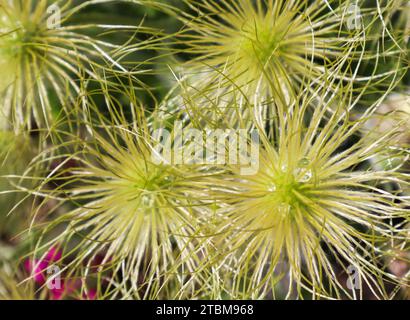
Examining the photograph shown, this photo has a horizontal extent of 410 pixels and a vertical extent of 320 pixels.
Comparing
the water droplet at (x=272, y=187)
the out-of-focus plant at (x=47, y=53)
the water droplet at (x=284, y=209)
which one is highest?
the out-of-focus plant at (x=47, y=53)

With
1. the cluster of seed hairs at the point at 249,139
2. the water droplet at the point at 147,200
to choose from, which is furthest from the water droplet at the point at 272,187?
the water droplet at the point at 147,200

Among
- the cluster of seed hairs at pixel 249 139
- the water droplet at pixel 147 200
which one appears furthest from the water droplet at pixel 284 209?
the water droplet at pixel 147 200

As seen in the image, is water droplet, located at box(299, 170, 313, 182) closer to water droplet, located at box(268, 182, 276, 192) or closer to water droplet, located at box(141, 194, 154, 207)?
water droplet, located at box(268, 182, 276, 192)

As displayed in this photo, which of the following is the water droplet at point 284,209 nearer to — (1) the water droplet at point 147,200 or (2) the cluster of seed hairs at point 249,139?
(2) the cluster of seed hairs at point 249,139

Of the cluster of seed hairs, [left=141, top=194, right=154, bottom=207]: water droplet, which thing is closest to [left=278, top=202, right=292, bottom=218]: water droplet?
the cluster of seed hairs

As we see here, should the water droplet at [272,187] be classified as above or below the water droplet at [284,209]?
above

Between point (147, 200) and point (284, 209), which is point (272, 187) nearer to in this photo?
point (284, 209)

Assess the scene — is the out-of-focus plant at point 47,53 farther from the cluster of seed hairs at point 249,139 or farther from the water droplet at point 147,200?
the water droplet at point 147,200

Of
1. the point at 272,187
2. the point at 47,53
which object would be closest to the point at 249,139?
the point at 272,187

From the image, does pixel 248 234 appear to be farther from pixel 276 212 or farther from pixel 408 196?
pixel 408 196

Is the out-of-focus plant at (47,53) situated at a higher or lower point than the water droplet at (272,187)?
higher

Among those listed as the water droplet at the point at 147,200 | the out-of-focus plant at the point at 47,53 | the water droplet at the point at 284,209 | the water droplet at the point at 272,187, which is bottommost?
the water droplet at the point at 284,209
